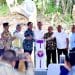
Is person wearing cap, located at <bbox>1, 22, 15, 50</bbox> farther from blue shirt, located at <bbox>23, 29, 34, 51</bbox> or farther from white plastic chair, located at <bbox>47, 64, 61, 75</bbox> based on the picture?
white plastic chair, located at <bbox>47, 64, 61, 75</bbox>

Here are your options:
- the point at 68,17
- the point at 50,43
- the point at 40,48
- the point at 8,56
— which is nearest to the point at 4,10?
the point at 68,17

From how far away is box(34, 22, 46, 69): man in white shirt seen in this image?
7.81 meters

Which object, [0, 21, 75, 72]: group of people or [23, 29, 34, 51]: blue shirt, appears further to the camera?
[23, 29, 34, 51]: blue shirt

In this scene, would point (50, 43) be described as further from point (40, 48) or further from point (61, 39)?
point (40, 48)

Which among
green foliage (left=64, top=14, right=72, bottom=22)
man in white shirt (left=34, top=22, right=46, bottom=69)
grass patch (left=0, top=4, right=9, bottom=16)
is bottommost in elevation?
man in white shirt (left=34, top=22, right=46, bottom=69)

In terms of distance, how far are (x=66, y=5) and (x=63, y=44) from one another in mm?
3325

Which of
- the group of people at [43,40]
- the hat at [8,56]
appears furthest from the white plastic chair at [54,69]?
the group of people at [43,40]

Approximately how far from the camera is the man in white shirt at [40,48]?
25.6 feet

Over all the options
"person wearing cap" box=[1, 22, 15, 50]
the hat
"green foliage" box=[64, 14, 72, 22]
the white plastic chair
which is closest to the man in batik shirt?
"person wearing cap" box=[1, 22, 15, 50]

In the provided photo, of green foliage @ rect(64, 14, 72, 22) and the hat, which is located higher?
the hat

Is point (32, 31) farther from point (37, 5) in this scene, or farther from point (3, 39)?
point (37, 5)

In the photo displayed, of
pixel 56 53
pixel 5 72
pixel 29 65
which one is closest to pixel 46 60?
pixel 56 53

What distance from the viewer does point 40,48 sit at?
8.06m

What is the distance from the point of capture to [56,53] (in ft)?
26.2
